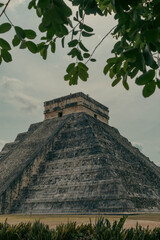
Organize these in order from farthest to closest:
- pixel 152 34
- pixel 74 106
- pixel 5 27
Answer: pixel 74 106 → pixel 5 27 → pixel 152 34

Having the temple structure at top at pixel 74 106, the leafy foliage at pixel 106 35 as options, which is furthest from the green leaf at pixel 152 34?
the temple structure at top at pixel 74 106

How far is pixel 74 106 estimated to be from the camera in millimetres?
23547

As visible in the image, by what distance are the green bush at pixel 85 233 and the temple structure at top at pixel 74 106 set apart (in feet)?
61.9

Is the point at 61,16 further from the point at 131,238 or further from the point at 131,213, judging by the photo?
the point at 131,213

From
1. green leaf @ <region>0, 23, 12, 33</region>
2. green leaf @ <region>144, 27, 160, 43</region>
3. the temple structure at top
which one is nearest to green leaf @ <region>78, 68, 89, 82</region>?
green leaf @ <region>0, 23, 12, 33</region>

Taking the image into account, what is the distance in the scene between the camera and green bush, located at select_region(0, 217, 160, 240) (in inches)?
148

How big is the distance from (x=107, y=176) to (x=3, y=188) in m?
6.41

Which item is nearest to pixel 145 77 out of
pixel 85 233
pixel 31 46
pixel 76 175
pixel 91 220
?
pixel 31 46

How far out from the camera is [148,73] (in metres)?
2.12

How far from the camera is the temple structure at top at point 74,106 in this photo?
23531mm

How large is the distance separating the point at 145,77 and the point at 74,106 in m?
21.5

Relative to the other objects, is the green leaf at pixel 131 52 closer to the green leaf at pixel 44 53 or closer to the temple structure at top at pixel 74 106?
the green leaf at pixel 44 53

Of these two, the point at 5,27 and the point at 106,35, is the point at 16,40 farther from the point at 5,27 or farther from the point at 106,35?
the point at 106,35

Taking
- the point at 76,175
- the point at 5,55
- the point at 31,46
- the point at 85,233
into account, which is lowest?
the point at 85,233
